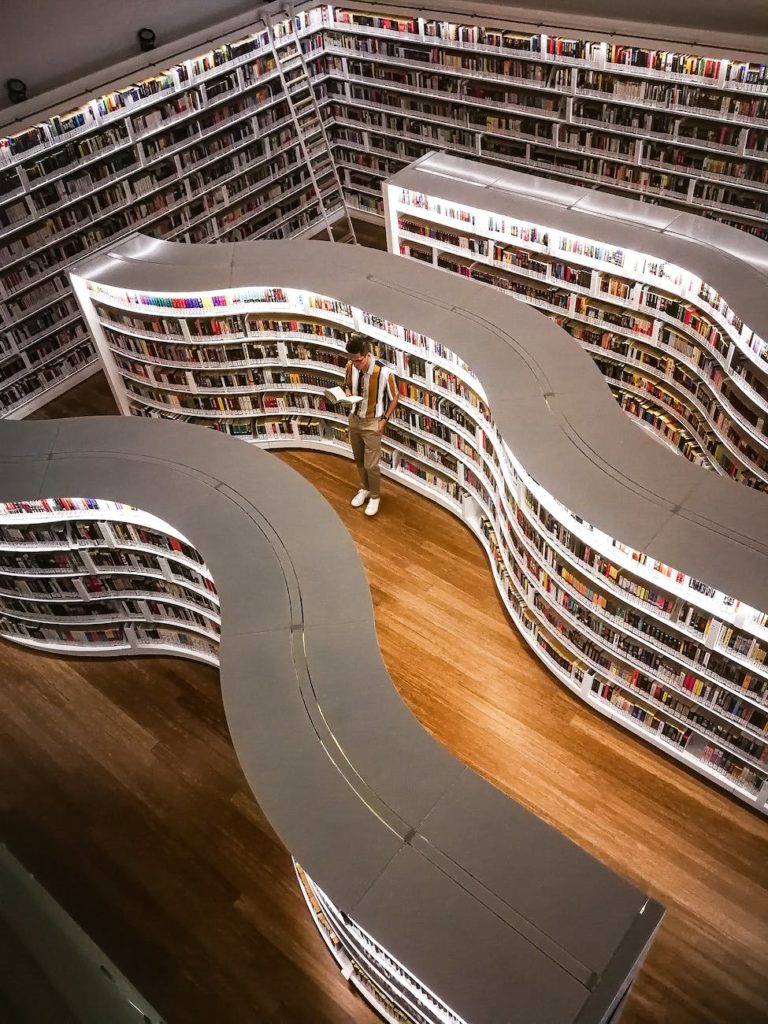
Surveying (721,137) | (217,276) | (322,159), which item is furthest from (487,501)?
(322,159)

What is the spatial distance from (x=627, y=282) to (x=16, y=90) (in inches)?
257

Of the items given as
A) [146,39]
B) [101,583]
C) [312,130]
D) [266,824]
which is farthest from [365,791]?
[312,130]

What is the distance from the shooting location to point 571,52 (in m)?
8.81

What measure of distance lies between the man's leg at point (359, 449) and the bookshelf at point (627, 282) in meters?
2.06

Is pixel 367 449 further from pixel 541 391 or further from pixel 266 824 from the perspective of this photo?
pixel 266 824

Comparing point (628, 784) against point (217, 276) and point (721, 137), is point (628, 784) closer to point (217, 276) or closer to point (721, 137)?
point (217, 276)

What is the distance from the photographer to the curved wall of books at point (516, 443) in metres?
4.89

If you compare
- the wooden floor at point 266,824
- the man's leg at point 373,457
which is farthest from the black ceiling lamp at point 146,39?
the wooden floor at point 266,824

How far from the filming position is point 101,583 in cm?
618

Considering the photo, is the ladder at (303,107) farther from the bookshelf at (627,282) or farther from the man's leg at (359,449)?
the man's leg at (359,449)

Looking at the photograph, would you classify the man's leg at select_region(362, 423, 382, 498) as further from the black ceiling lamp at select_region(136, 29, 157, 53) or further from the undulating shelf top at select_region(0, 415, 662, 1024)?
the black ceiling lamp at select_region(136, 29, 157, 53)

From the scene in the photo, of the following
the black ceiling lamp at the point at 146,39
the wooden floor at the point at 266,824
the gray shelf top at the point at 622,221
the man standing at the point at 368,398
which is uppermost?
the black ceiling lamp at the point at 146,39

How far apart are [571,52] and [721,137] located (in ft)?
6.08

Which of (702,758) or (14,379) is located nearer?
(702,758)
